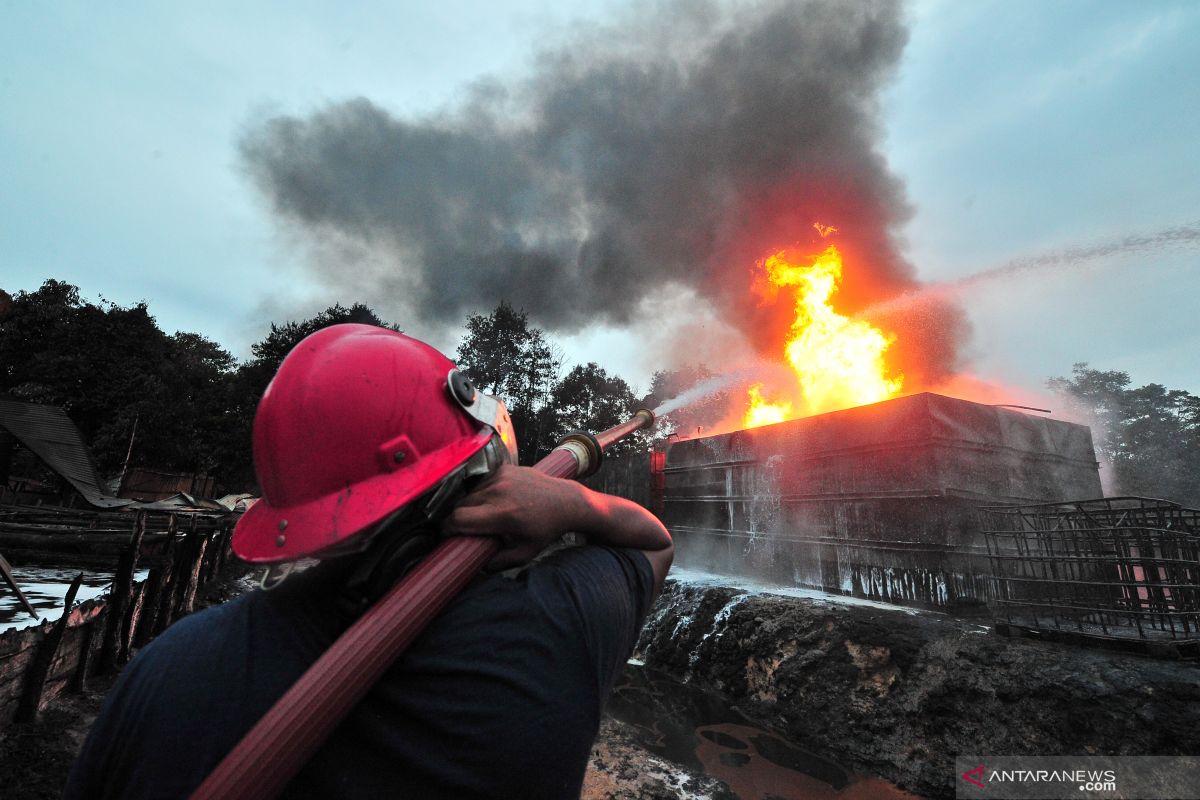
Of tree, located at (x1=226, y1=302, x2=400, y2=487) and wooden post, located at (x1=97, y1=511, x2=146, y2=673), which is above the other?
tree, located at (x1=226, y1=302, x2=400, y2=487)

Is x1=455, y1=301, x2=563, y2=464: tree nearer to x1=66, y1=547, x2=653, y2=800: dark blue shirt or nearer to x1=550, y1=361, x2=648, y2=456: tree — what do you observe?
x1=550, y1=361, x2=648, y2=456: tree

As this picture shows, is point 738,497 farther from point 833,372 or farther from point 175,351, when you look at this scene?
point 175,351

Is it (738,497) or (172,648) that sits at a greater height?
(738,497)

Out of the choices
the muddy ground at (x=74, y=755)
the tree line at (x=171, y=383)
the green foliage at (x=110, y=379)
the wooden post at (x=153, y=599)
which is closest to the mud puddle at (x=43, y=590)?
the wooden post at (x=153, y=599)

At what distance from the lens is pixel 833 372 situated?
15.5 metres

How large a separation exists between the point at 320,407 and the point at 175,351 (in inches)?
1959

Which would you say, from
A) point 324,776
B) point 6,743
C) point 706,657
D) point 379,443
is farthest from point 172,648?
point 706,657

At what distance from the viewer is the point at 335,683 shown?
33.8 inches

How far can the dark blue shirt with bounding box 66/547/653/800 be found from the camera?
90cm

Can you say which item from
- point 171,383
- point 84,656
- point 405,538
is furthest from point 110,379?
point 405,538

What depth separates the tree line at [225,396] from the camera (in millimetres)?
29125

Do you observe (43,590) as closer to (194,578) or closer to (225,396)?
(194,578)

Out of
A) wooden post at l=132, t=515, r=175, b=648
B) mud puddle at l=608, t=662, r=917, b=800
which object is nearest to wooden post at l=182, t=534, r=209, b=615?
wooden post at l=132, t=515, r=175, b=648

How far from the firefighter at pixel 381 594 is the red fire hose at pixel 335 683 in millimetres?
72
